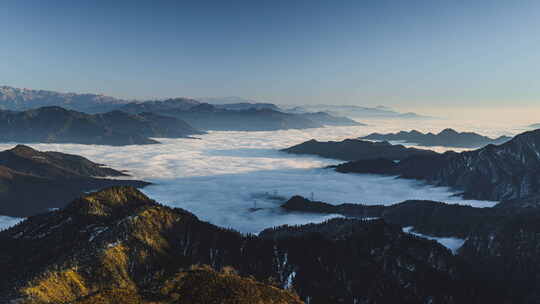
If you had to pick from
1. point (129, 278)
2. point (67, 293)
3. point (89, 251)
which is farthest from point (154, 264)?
point (67, 293)

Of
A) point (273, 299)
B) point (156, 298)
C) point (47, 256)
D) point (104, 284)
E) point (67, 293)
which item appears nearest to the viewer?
point (156, 298)

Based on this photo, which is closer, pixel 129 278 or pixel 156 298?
pixel 156 298

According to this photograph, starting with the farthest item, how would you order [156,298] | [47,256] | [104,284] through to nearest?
[47,256] < [104,284] < [156,298]

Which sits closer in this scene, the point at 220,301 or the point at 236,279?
the point at 220,301

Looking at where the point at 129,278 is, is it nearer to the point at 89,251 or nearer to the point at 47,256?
the point at 89,251

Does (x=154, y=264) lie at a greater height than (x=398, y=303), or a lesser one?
greater

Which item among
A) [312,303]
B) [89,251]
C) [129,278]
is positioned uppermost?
[89,251]

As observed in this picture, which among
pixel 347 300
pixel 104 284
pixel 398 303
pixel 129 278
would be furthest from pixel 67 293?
pixel 398 303

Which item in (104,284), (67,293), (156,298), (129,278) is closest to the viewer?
(156,298)

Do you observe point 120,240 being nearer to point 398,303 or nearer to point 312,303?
point 312,303
